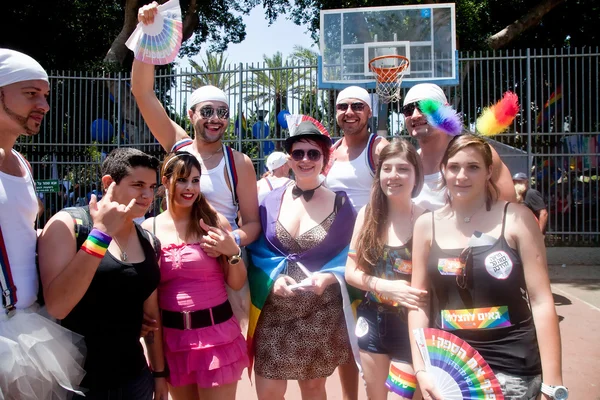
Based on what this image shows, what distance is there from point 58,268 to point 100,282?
0.24 metres

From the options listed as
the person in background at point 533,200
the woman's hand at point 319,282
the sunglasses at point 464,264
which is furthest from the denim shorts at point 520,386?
the person in background at point 533,200

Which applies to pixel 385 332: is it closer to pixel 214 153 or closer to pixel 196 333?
pixel 196 333

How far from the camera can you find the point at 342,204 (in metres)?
3.16

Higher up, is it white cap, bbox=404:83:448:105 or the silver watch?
white cap, bbox=404:83:448:105

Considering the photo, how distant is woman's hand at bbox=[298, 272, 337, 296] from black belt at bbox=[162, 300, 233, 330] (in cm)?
50

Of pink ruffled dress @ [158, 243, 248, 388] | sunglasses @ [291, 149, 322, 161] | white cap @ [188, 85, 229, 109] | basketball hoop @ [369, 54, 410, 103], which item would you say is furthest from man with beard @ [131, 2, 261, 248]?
basketball hoop @ [369, 54, 410, 103]

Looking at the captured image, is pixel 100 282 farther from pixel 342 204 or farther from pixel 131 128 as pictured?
pixel 131 128

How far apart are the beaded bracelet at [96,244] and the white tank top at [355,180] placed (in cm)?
180

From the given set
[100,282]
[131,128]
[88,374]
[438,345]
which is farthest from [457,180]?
[131,128]

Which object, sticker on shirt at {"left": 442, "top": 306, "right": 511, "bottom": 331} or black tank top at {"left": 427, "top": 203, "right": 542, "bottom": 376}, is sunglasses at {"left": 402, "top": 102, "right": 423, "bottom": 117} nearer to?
black tank top at {"left": 427, "top": 203, "right": 542, "bottom": 376}

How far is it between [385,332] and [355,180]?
118cm

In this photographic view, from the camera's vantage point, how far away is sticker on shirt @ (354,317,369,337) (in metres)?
2.83

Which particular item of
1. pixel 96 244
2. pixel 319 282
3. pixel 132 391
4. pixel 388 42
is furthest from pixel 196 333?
pixel 388 42

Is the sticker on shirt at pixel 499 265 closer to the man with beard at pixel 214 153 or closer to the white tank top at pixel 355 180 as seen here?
the white tank top at pixel 355 180
